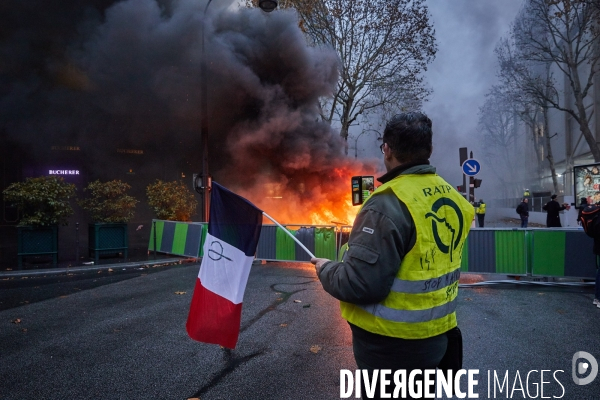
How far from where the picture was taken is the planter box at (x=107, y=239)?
9.30 metres

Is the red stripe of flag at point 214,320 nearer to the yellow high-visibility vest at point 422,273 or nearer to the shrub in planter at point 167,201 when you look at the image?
the yellow high-visibility vest at point 422,273

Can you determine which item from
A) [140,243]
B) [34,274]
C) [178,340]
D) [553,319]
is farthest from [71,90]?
[553,319]

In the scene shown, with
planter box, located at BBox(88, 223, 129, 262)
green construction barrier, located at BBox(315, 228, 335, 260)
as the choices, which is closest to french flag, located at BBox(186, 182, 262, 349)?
green construction barrier, located at BBox(315, 228, 335, 260)

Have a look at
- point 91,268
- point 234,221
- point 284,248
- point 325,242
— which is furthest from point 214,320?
point 91,268

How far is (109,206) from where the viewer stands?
372 inches

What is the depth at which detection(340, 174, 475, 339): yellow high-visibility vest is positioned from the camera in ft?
4.83

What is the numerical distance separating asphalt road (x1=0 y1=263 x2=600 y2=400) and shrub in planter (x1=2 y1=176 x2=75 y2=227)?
3.49 metres

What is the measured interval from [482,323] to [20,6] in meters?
14.8

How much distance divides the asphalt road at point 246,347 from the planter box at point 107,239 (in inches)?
142

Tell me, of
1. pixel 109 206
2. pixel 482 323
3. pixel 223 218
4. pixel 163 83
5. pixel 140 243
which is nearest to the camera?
pixel 223 218

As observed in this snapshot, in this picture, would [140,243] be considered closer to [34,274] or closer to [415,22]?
[34,274]

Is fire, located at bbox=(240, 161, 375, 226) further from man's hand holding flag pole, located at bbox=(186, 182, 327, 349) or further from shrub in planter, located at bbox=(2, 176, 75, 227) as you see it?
man's hand holding flag pole, located at bbox=(186, 182, 327, 349)

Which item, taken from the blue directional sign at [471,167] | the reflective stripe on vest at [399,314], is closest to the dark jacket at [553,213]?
the blue directional sign at [471,167]

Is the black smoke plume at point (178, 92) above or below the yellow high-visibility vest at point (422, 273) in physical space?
above
